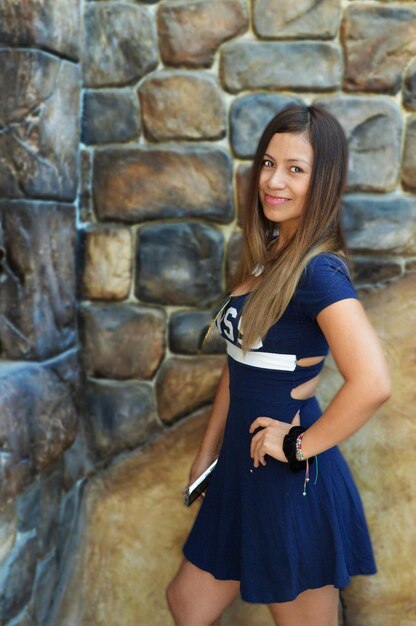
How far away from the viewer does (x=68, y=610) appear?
7.72 ft

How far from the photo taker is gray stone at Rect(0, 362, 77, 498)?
75.5 inches

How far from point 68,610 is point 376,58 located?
207 cm

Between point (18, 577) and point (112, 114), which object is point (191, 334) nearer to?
point (112, 114)

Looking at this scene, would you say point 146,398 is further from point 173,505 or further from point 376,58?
point 376,58

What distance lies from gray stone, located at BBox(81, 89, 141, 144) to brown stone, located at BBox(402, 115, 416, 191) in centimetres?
88

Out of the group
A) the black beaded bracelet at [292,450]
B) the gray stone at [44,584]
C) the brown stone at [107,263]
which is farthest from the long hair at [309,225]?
the gray stone at [44,584]

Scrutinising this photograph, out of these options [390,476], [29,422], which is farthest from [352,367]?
[29,422]

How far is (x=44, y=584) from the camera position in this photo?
2.26 metres

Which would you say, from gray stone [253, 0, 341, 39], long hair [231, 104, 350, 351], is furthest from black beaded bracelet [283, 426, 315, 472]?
gray stone [253, 0, 341, 39]

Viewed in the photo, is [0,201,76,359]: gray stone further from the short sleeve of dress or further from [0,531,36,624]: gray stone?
the short sleeve of dress

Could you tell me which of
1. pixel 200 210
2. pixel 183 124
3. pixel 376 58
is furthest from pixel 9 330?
pixel 376 58

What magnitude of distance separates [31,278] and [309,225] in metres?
0.91

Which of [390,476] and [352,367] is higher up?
[352,367]

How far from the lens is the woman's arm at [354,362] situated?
151cm
